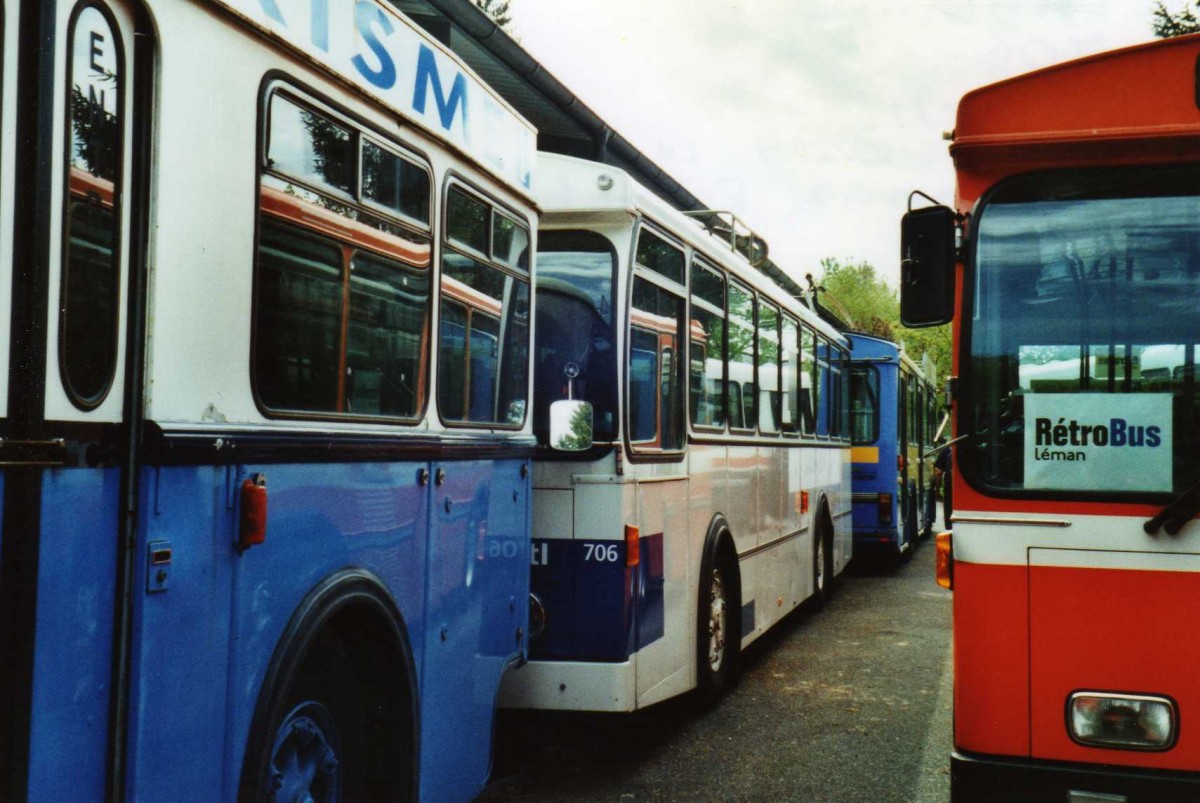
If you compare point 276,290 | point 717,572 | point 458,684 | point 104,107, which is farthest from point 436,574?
point 717,572

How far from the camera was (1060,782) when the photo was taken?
3.75 meters

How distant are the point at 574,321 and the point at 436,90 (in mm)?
2000

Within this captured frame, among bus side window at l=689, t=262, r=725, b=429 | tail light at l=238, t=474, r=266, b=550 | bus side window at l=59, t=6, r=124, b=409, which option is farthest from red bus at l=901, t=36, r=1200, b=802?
bus side window at l=689, t=262, r=725, b=429

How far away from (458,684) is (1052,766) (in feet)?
6.86

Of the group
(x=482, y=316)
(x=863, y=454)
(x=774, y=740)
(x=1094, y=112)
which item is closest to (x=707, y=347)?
(x=774, y=740)

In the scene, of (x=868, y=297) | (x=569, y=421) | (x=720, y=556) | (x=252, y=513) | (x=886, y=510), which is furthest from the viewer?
(x=868, y=297)

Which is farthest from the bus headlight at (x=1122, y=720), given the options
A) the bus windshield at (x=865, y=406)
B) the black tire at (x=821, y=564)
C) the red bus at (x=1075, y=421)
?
the bus windshield at (x=865, y=406)

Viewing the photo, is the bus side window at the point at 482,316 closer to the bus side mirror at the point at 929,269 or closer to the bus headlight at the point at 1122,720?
the bus side mirror at the point at 929,269

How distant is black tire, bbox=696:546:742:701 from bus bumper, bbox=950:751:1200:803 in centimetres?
312

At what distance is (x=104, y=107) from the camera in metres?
2.49

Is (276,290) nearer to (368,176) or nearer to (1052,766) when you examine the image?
(368,176)

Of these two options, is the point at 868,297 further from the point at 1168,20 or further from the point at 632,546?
the point at 632,546

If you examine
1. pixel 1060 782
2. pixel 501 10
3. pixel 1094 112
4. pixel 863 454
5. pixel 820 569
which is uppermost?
pixel 501 10

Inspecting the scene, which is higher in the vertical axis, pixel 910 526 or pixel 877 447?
pixel 877 447
